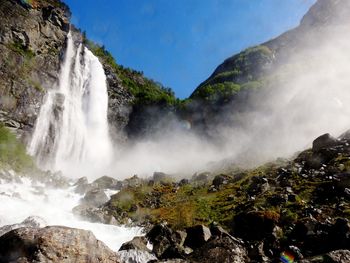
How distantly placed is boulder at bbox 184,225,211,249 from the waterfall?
3122 cm

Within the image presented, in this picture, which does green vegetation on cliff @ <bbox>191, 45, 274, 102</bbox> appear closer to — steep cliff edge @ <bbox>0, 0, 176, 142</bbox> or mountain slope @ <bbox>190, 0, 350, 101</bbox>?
mountain slope @ <bbox>190, 0, 350, 101</bbox>

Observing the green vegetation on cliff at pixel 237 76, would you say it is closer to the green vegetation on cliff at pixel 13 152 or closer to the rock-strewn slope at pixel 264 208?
the green vegetation on cliff at pixel 13 152

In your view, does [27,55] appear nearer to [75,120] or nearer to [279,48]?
[75,120]

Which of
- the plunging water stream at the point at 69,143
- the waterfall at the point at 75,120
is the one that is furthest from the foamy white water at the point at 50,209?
the waterfall at the point at 75,120

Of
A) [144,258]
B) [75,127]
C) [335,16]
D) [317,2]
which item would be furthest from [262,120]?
[317,2]

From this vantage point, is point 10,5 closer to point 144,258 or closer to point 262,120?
point 262,120

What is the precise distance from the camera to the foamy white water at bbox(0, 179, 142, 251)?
67.0 ft

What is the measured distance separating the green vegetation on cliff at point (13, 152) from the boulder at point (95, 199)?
11.5m

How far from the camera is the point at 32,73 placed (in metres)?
47.8

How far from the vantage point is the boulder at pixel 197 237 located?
15625 millimetres

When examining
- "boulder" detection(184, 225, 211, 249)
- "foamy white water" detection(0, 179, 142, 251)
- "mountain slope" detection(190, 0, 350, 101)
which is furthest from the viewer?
"mountain slope" detection(190, 0, 350, 101)

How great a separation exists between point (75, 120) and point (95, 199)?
2549cm

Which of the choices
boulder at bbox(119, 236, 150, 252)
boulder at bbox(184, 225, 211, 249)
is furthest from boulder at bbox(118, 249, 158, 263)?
boulder at bbox(184, 225, 211, 249)

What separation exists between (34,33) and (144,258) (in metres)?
42.7
